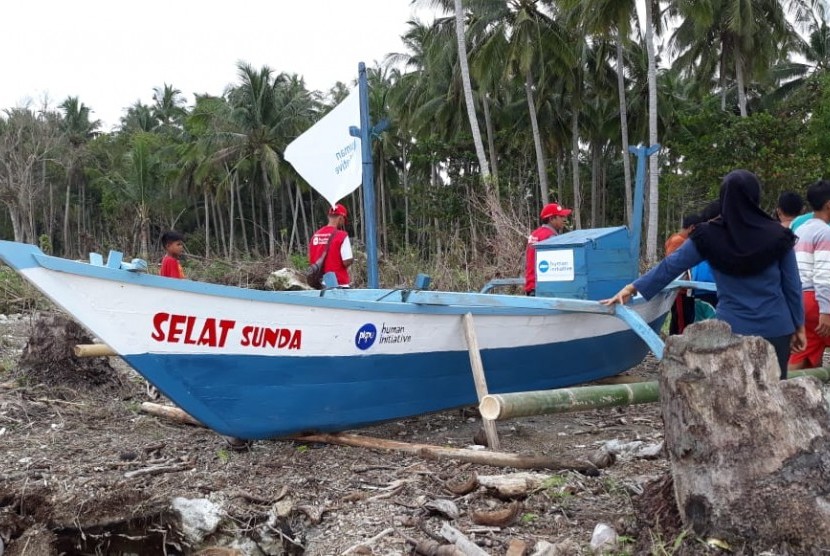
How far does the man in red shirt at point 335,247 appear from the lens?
21.3ft

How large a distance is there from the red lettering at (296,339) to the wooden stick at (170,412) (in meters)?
1.49

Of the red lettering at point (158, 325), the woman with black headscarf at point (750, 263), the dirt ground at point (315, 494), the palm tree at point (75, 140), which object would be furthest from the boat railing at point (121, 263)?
the palm tree at point (75, 140)

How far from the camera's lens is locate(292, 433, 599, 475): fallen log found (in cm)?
399

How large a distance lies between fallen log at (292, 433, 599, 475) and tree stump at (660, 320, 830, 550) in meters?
1.25

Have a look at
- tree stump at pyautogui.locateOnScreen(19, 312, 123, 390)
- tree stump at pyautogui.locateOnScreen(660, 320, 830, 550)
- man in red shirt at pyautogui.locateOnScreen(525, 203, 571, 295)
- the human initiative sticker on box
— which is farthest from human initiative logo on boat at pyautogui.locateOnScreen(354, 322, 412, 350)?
tree stump at pyautogui.locateOnScreen(19, 312, 123, 390)

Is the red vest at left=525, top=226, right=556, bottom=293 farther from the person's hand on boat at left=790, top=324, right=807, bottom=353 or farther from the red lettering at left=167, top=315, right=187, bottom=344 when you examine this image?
the red lettering at left=167, top=315, right=187, bottom=344

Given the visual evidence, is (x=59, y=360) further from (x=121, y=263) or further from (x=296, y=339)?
(x=296, y=339)

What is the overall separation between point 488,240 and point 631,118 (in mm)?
20848

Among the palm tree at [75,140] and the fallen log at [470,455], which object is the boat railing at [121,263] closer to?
the fallen log at [470,455]

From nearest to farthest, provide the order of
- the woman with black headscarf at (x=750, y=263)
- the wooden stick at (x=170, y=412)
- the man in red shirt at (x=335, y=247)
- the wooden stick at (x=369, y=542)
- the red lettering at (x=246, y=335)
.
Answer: the wooden stick at (x=369, y=542) < the woman with black headscarf at (x=750, y=263) < the red lettering at (x=246, y=335) < the wooden stick at (x=170, y=412) < the man in red shirt at (x=335, y=247)

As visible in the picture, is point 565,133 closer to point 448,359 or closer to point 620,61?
point 620,61

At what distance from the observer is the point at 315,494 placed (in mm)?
→ 3998

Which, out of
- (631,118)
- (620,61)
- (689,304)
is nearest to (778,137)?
(620,61)

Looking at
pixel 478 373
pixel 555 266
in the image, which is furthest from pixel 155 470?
pixel 555 266
